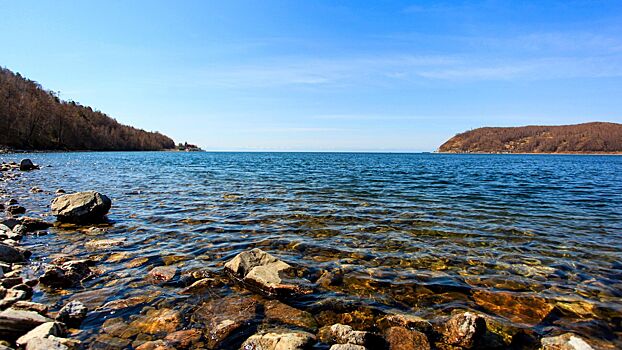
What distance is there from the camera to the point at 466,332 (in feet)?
16.4

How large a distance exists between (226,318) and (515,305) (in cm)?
567

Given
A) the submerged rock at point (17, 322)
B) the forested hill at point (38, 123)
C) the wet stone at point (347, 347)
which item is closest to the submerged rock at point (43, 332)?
the submerged rock at point (17, 322)

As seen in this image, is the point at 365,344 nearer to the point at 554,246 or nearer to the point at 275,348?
the point at 275,348

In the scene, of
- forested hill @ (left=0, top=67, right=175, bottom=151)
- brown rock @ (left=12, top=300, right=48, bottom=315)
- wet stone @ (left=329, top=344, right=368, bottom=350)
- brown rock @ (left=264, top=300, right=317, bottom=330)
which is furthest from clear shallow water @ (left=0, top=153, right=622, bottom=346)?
forested hill @ (left=0, top=67, right=175, bottom=151)

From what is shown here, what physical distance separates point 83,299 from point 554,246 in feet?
41.9

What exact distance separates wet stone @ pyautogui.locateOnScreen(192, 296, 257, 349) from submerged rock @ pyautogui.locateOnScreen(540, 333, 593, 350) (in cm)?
467

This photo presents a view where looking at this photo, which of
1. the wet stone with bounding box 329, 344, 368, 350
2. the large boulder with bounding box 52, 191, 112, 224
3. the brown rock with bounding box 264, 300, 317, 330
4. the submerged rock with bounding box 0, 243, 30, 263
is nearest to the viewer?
the wet stone with bounding box 329, 344, 368, 350

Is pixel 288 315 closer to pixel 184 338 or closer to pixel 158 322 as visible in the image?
pixel 184 338

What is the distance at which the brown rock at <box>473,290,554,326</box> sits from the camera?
19.6 ft

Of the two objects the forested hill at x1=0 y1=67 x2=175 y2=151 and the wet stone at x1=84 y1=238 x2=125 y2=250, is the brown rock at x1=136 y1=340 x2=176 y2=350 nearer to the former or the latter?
the wet stone at x1=84 y1=238 x2=125 y2=250

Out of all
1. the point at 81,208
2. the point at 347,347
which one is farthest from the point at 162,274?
the point at 81,208

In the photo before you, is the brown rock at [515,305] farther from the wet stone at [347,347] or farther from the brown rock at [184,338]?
the brown rock at [184,338]

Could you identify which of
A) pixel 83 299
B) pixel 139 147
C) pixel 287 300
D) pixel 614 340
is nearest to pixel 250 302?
pixel 287 300

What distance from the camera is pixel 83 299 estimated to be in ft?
20.8
